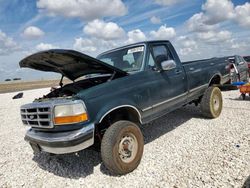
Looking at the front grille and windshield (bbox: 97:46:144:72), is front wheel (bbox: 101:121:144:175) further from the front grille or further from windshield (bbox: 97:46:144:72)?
windshield (bbox: 97:46:144:72)

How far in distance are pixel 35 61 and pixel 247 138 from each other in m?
4.30

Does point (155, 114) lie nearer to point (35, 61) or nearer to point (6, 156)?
point (35, 61)

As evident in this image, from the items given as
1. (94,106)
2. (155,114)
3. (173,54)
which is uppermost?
(173,54)

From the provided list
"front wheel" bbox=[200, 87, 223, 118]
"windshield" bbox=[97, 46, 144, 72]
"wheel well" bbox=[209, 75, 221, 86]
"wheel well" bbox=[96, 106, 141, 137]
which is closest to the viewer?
"wheel well" bbox=[96, 106, 141, 137]

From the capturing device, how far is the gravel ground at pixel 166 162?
3094 millimetres

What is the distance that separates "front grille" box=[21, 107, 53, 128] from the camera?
305 cm

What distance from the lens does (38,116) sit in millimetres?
3236

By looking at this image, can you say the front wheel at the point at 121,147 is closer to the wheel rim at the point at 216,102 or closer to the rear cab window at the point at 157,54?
the rear cab window at the point at 157,54

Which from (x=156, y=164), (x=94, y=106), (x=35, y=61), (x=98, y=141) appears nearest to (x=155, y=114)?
(x=156, y=164)

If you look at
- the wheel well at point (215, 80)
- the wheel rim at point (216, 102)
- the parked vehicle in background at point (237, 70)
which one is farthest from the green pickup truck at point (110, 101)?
the parked vehicle in background at point (237, 70)

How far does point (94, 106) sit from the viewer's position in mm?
3037

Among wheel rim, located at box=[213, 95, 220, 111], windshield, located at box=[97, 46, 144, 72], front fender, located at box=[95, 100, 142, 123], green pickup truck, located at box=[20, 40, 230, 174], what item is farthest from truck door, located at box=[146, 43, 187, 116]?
wheel rim, located at box=[213, 95, 220, 111]

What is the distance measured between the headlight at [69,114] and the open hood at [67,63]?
77 cm

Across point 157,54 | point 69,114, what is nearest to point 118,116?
point 69,114
